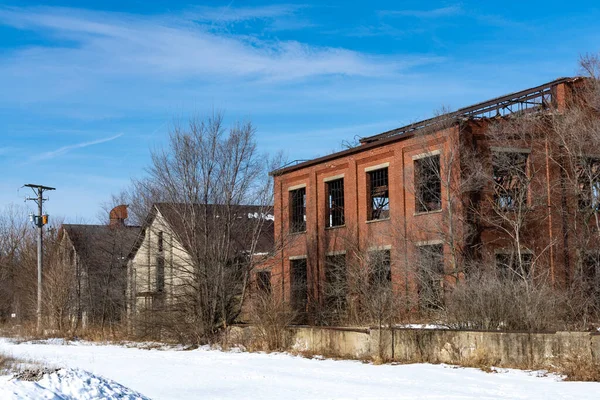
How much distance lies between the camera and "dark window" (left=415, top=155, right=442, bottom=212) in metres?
31.9

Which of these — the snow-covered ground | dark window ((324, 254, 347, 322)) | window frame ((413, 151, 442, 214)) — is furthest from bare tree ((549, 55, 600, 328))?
the snow-covered ground

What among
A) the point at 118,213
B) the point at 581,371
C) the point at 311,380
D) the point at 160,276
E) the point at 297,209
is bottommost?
the point at 311,380

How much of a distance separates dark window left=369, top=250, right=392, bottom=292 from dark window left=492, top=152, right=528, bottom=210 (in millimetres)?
5649

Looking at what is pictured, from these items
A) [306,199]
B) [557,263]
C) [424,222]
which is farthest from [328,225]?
[557,263]

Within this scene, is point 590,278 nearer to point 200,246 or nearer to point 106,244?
point 200,246

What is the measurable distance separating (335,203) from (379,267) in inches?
251

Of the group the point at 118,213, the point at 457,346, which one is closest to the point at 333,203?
the point at 457,346

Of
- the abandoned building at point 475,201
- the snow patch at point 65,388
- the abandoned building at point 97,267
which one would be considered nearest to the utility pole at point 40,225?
the abandoned building at point 97,267

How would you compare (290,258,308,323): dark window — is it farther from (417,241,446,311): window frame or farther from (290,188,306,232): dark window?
(417,241,446,311): window frame

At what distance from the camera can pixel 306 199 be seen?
40469 millimetres

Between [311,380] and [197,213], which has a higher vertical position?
[197,213]

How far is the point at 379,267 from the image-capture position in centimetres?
3350

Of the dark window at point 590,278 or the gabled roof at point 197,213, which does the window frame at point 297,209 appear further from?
the dark window at point 590,278

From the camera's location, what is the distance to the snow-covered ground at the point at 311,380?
14773 mm
